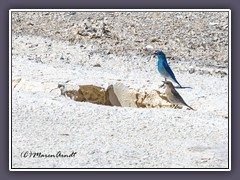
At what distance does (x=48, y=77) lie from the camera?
745 cm

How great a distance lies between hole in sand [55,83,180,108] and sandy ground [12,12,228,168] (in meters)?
0.08

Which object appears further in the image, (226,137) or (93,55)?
(93,55)

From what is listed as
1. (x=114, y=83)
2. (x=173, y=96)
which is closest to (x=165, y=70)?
(x=114, y=83)

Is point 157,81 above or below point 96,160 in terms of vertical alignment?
above

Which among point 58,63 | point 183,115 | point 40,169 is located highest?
point 58,63

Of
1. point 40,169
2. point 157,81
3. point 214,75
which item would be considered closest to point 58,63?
point 157,81

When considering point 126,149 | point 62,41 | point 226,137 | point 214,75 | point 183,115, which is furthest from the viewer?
point 62,41

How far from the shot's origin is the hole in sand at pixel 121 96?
7.04 m

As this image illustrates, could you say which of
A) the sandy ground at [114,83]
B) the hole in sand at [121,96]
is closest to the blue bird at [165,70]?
the sandy ground at [114,83]

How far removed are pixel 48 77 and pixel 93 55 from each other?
5.24 ft

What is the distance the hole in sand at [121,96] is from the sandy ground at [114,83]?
8cm

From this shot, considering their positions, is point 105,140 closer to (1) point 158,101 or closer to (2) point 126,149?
(2) point 126,149

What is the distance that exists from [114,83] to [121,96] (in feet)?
0.67

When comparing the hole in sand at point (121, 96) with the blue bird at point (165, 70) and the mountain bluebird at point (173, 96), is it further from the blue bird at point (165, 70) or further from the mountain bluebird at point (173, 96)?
the blue bird at point (165, 70)
